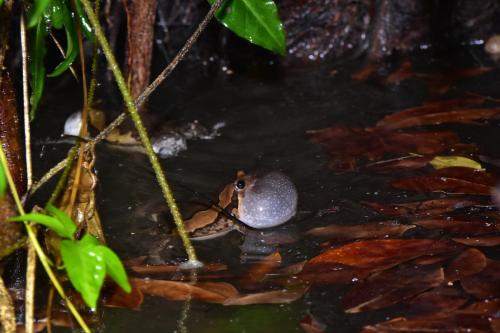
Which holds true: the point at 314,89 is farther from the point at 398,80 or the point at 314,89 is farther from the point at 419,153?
the point at 419,153

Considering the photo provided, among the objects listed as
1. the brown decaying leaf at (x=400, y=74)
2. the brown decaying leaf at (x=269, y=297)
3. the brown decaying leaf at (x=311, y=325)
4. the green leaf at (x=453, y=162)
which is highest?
the brown decaying leaf at (x=400, y=74)

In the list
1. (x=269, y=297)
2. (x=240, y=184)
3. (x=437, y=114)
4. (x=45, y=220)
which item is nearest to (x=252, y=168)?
(x=240, y=184)

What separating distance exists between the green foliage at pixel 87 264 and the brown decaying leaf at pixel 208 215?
3.20 ft

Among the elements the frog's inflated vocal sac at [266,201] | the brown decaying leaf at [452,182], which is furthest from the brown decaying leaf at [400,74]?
the frog's inflated vocal sac at [266,201]

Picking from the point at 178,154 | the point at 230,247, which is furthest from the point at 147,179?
the point at 230,247

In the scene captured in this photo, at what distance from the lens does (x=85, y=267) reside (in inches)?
58.8

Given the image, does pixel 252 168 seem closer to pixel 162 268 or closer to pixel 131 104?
pixel 162 268

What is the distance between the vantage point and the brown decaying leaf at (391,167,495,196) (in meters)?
2.66

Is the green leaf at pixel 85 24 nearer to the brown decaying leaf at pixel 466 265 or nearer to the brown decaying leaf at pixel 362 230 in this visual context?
the brown decaying leaf at pixel 362 230

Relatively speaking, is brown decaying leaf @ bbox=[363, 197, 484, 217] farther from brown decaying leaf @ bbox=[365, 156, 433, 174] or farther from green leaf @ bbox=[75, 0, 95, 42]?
green leaf @ bbox=[75, 0, 95, 42]

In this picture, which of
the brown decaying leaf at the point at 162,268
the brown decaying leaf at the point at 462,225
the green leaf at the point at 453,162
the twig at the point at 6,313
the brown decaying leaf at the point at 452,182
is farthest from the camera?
the green leaf at the point at 453,162

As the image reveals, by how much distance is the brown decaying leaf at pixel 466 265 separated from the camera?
6.71ft

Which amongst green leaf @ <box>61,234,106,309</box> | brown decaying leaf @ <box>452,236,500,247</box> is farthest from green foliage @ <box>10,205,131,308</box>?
brown decaying leaf @ <box>452,236,500,247</box>

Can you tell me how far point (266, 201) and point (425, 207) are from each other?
58cm
